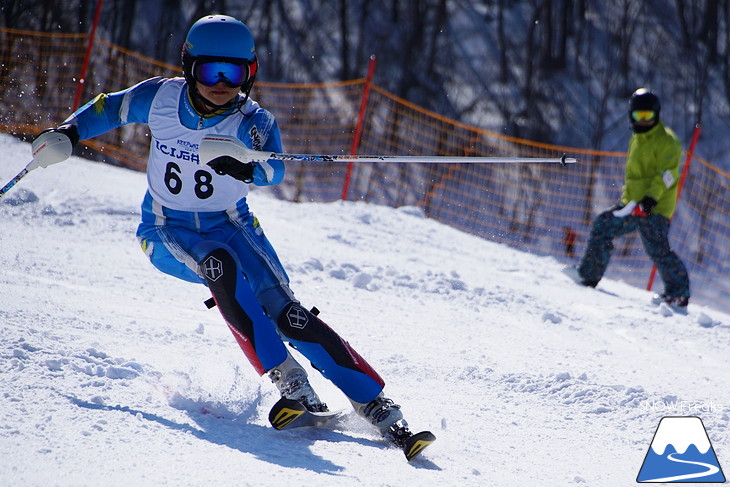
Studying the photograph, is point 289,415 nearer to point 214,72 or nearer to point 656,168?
point 214,72

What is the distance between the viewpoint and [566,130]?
53.6ft

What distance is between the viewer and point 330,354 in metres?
3.03

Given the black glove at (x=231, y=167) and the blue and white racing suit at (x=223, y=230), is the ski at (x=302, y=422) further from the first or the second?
the black glove at (x=231, y=167)

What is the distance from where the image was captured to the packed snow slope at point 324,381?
260cm

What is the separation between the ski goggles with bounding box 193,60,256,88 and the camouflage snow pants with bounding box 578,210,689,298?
4373 millimetres

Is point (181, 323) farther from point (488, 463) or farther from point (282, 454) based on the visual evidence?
point (488, 463)

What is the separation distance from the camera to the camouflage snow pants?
6.38 m

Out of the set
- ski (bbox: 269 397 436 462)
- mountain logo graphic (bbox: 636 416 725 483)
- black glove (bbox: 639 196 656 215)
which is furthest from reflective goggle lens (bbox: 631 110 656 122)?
ski (bbox: 269 397 436 462)

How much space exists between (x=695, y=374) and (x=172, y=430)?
2.94 m

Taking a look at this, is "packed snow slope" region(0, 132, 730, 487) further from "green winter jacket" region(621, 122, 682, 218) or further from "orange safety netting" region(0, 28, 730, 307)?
"orange safety netting" region(0, 28, 730, 307)

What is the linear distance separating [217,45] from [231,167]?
20.3 inches

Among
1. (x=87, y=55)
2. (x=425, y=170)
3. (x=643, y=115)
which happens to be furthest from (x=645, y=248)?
(x=425, y=170)

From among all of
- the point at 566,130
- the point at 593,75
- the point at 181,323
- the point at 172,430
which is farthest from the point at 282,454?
the point at 593,75

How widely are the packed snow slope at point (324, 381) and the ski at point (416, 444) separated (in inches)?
1.7
